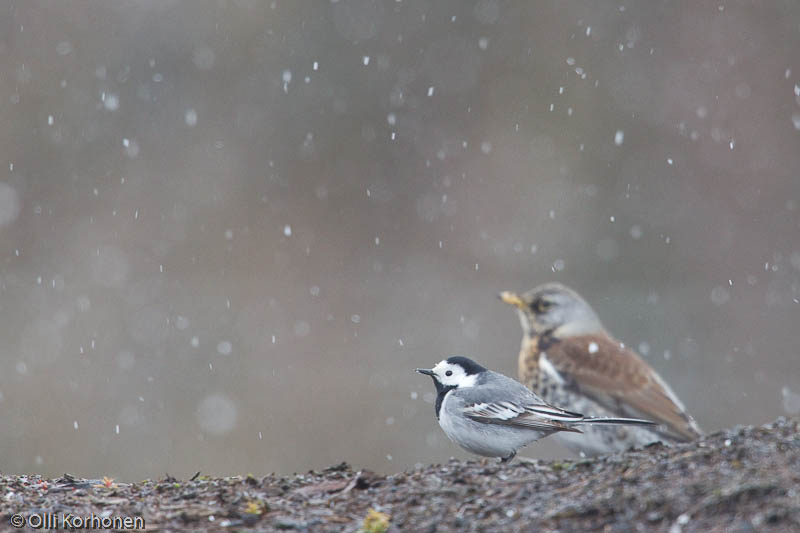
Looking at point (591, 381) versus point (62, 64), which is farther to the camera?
point (62, 64)

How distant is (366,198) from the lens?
52.6ft

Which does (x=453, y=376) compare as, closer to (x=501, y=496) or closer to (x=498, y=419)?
(x=498, y=419)

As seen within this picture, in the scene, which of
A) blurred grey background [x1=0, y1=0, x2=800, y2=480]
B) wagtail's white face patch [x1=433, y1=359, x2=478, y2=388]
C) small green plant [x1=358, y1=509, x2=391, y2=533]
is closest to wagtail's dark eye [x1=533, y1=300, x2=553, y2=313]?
wagtail's white face patch [x1=433, y1=359, x2=478, y2=388]

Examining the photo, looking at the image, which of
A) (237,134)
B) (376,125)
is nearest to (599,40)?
(376,125)

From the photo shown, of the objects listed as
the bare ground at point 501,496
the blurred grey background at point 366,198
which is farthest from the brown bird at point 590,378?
the blurred grey background at point 366,198

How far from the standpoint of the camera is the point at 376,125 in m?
16.5

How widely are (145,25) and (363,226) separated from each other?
183 inches

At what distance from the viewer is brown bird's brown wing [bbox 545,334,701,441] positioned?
695 cm

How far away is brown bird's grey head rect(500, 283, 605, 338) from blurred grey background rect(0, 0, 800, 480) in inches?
217

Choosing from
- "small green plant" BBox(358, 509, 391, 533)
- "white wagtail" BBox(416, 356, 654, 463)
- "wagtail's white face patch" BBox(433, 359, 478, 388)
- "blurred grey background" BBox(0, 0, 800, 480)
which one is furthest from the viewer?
"blurred grey background" BBox(0, 0, 800, 480)

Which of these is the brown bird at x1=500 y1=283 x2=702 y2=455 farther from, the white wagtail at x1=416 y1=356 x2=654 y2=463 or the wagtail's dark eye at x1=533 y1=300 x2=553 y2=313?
the white wagtail at x1=416 y1=356 x2=654 y2=463

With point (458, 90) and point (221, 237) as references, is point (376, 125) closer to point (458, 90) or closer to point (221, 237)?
point (458, 90)

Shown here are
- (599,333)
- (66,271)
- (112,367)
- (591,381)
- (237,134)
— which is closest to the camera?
(591,381)

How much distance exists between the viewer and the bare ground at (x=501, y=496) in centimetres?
363
